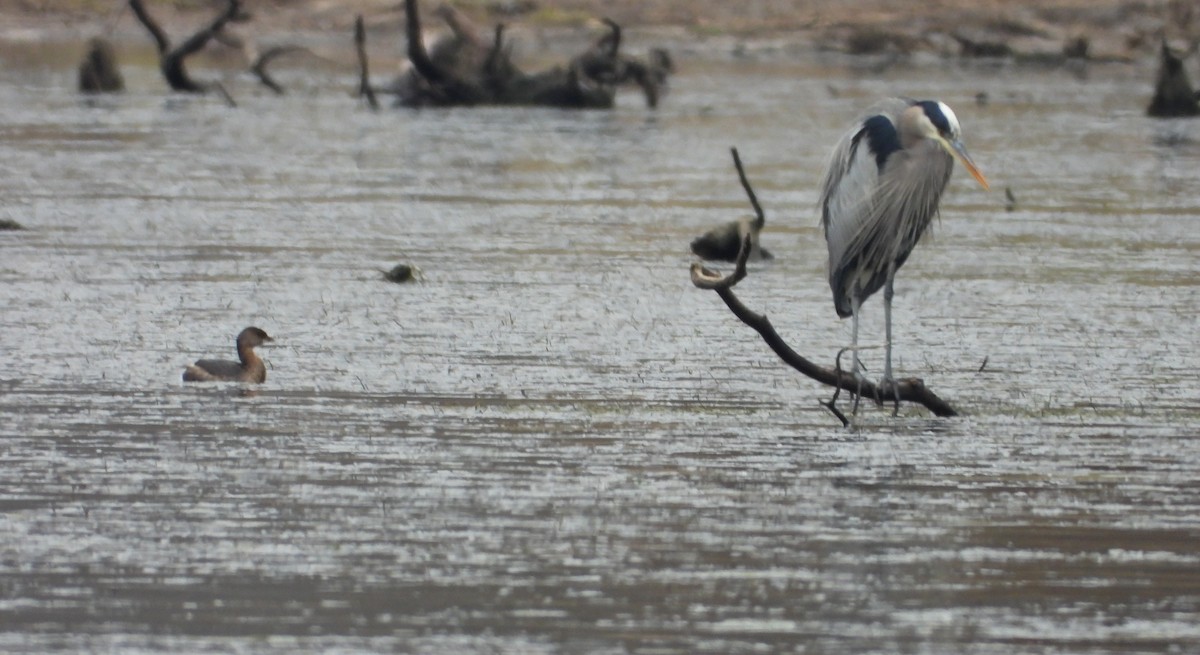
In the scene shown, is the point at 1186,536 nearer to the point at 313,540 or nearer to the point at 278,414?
the point at 313,540

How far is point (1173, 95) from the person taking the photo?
95.8 feet

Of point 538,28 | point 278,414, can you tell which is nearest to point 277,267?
point 278,414

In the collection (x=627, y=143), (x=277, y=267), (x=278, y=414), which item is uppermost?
(x=278, y=414)

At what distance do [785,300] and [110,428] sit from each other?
523 cm

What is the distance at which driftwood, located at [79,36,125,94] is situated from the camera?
110ft

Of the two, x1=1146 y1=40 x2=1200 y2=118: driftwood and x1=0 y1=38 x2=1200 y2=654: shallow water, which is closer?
x1=0 y1=38 x2=1200 y2=654: shallow water

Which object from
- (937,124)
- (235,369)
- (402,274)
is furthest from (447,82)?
(937,124)

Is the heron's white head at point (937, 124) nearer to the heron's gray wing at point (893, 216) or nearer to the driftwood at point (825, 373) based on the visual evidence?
the heron's gray wing at point (893, 216)

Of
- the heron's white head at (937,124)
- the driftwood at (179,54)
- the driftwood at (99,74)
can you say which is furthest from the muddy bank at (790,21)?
the heron's white head at (937,124)

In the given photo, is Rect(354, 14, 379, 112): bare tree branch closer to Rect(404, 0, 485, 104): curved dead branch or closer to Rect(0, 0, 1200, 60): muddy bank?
Rect(404, 0, 485, 104): curved dead branch

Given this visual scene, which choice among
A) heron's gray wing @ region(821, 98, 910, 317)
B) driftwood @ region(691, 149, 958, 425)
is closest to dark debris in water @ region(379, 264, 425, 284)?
heron's gray wing @ region(821, 98, 910, 317)

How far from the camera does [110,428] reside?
29.0 feet

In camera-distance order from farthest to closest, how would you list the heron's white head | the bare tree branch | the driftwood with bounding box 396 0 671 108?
the driftwood with bounding box 396 0 671 108 → the bare tree branch → the heron's white head

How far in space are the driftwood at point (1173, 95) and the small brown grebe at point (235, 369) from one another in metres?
20.5
